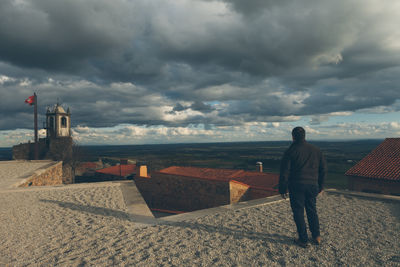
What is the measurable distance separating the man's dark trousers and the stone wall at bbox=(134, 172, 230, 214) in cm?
944

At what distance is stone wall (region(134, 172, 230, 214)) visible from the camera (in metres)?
13.7

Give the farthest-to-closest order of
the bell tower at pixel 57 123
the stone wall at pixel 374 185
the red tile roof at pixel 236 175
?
the bell tower at pixel 57 123
the red tile roof at pixel 236 175
the stone wall at pixel 374 185

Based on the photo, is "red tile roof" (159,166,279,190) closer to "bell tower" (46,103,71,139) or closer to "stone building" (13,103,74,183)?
"stone building" (13,103,74,183)

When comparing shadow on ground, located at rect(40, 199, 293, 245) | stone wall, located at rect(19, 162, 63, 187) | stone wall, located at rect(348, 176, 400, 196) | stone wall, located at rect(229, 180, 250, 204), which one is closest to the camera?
shadow on ground, located at rect(40, 199, 293, 245)

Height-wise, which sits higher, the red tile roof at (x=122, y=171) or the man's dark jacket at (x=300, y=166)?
the man's dark jacket at (x=300, y=166)

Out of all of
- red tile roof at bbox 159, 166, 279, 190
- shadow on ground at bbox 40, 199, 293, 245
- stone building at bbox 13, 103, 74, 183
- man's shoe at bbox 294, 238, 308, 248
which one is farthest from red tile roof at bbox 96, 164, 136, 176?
man's shoe at bbox 294, 238, 308, 248

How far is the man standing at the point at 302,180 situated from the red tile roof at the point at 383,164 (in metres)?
17.7

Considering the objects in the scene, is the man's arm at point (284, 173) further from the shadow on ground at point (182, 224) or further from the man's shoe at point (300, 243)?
the shadow on ground at point (182, 224)

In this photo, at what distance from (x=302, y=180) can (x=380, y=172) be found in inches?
733

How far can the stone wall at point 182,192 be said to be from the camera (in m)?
13.7

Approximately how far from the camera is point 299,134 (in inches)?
161

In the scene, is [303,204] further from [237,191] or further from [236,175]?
[236,175]

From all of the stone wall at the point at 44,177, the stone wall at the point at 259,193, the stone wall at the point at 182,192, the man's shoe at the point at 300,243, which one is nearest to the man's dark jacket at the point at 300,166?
the man's shoe at the point at 300,243

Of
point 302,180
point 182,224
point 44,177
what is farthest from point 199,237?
point 44,177
